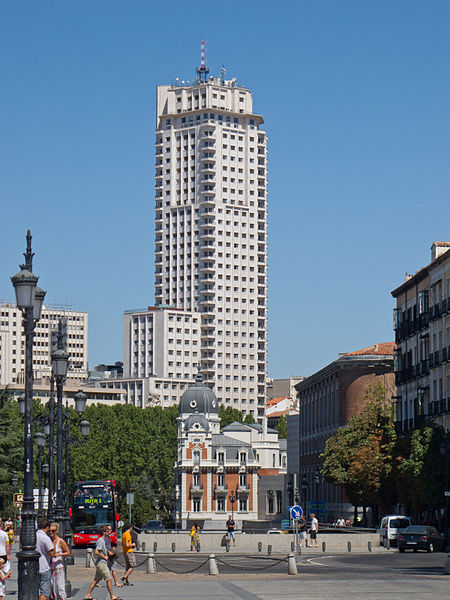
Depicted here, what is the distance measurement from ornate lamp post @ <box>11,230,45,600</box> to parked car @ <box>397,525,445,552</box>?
37.9 m

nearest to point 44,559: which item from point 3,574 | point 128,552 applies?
point 3,574

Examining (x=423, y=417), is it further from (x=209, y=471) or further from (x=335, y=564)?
(x=209, y=471)

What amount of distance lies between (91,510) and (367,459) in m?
19.1

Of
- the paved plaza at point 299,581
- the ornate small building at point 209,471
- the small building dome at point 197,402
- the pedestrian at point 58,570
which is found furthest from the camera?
the small building dome at point 197,402

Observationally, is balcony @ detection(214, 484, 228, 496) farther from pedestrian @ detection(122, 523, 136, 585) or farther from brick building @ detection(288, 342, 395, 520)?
pedestrian @ detection(122, 523, 136, 585)

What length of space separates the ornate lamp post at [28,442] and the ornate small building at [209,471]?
134 metres

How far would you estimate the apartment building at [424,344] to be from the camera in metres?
81.2

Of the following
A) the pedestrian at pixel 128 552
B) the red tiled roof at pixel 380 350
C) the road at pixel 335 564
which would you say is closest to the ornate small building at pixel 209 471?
the red tiled roof at pixel 380 350

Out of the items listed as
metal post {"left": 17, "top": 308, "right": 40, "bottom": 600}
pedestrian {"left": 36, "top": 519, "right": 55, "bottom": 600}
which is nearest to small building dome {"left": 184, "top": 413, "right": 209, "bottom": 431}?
pedestrian {"left": 36, "top": 519, "right": 55, "bottom": 600}

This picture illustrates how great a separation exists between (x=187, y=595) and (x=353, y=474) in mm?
54364

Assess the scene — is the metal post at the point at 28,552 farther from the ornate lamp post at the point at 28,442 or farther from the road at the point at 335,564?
the road at the point at 335,564

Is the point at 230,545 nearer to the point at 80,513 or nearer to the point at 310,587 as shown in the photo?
the point at 80,513

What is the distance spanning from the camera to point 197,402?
174500 mm

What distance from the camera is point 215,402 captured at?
178 metres
